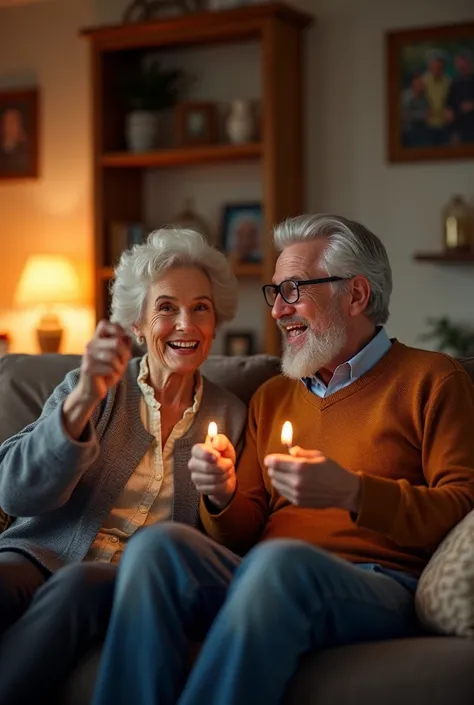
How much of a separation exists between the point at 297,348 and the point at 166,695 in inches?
32.7

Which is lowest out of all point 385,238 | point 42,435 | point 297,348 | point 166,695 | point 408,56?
point 166,695

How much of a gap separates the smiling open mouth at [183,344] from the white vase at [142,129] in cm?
281

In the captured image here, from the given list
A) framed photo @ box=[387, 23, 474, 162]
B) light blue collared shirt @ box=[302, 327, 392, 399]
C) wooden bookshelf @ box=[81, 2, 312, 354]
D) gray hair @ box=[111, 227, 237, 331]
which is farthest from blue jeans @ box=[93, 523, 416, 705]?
framed photo @ box=[387, 23, 474, 162]

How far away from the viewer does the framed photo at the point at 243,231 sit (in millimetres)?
5004

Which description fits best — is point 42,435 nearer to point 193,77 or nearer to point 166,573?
point 166,573

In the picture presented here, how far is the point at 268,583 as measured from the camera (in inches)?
71.0

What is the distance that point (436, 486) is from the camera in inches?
82.4

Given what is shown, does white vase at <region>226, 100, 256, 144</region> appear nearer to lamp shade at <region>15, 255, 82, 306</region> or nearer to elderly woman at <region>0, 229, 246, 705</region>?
lamp shade at <region>15, 255, 82, 306</region>

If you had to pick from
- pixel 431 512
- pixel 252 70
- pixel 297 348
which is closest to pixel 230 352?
pixel 252 70

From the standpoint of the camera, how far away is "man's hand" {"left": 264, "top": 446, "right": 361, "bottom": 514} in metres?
1.88

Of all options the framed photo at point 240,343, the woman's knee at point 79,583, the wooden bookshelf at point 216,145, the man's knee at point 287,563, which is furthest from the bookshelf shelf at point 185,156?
the man's knee at point 287,563

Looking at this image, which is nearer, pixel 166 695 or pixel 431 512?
pixel 166 695

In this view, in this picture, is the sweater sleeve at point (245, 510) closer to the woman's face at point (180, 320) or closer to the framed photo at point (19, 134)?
the woman's face at point (180, 320)

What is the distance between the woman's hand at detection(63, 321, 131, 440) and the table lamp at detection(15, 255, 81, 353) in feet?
10.5
